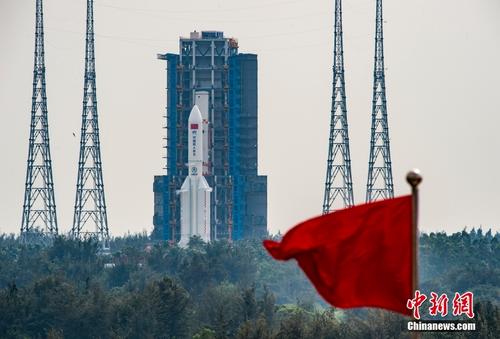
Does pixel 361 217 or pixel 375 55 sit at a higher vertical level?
pixel 375 55

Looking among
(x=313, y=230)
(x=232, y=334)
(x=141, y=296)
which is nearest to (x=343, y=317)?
(x=141, y=296)

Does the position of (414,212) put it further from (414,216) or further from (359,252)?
(359,252)

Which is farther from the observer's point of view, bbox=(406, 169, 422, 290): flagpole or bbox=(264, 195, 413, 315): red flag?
bbox=(264, 195, 413, 315): red flag

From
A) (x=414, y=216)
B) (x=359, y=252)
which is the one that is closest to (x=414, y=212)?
(x=414, y=216)

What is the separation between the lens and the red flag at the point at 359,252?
114 ft

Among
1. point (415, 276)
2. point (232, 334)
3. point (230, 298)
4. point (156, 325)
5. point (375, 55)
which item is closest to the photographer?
point (415, 276)

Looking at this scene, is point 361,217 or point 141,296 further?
point 141,296

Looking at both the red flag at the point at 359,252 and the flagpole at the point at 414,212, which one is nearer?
the flagpole at the point at 414,212

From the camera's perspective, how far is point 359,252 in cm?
3484

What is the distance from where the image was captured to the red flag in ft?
114

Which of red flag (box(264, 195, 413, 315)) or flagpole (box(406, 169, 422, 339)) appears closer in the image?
flagpole (box(406, 169, 422, 339))

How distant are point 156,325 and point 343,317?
2351cm

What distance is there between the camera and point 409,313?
34.5 m

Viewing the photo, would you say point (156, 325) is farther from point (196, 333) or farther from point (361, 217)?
point (361, 217)
